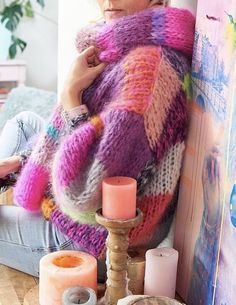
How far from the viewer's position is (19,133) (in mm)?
1624

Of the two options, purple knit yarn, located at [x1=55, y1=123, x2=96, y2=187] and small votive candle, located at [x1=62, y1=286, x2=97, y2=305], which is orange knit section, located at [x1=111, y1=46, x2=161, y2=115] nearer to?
purple knit yarn, located at [x1=55, y1=123, x2=96, y2=187]

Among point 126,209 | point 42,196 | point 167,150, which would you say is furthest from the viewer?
point 42,196

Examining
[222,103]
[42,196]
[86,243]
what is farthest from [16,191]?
[222,103]

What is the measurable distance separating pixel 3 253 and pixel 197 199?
0.46 metres

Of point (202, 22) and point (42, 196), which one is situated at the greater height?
point (202, 22)

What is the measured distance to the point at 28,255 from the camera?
1.17 meters

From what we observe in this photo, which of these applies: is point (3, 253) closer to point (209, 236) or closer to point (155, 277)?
point (155, 277)

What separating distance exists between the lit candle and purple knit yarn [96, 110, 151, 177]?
183 millimetres

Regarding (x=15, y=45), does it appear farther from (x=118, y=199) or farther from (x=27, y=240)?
(x=118, y=199)

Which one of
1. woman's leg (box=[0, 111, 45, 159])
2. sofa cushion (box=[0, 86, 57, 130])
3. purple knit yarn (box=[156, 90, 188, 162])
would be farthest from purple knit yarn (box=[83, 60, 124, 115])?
sofa cushion (box=[0, 86, 57, 130])

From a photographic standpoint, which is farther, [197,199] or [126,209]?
[197,199]

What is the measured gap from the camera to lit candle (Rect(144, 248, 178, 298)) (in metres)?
1.04

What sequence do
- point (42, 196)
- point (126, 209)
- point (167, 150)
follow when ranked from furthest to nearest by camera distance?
point (42, 196) < point (167, 150) < point (126, 209)

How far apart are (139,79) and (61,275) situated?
40 centimetres
